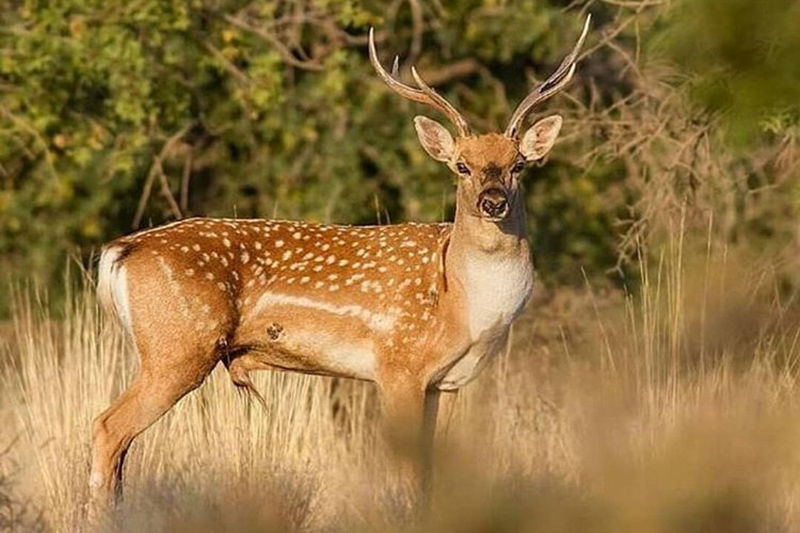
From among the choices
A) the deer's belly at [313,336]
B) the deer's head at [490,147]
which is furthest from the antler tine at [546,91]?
the deer's belly at [313,336]

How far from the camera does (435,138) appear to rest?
8219 millimetres

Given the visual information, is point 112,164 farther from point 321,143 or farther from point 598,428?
point 598,428

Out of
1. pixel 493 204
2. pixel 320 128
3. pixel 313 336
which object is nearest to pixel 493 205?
pixel 493 204

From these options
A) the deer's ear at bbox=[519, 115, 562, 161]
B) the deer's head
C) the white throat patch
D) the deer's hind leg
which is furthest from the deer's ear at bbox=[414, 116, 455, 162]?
the deer's hind leg

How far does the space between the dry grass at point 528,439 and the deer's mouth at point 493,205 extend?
0.74 metres

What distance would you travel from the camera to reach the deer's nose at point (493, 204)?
7.60 meters

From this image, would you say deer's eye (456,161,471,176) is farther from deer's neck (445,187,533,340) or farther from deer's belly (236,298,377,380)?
deer's belly (236,298,377,380)

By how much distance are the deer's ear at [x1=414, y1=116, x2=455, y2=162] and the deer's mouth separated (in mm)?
528

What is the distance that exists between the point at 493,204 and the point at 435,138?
710 mm

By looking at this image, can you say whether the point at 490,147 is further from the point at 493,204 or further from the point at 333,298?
the point at 333,298

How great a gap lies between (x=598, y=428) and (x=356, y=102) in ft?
22.8

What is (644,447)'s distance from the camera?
18.2 feet

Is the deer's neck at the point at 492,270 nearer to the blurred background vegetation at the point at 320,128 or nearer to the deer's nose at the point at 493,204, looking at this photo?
the deer's nose at the point at 493,204

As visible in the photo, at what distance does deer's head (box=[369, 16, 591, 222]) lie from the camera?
7723mm
